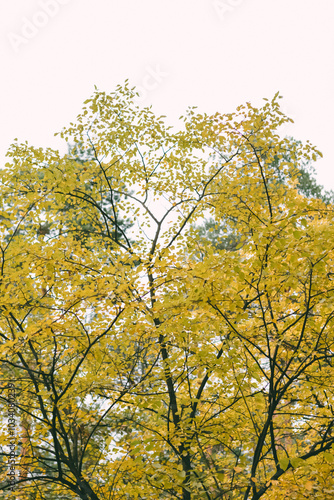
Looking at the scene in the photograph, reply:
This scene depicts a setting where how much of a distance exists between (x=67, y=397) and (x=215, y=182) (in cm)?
353

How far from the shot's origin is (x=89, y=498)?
3426 millimetres

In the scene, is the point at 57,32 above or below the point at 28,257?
above

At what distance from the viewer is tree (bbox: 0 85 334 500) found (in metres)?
2.61

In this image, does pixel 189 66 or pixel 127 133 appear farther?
pixel 189 66

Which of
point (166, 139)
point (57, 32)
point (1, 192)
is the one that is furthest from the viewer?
point (57, 32)

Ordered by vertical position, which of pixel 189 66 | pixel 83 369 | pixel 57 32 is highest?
pixel 57 32

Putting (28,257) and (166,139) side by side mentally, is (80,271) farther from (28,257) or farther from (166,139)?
(166,139)

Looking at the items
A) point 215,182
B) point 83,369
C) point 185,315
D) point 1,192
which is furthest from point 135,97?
point 83,369

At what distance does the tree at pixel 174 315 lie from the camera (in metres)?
2.61

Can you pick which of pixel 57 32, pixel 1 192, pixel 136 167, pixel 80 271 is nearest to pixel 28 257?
pixel 80 271

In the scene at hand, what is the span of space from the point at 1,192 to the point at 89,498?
359 centimetres

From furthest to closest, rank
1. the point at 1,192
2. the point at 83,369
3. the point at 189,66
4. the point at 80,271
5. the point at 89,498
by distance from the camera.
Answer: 1. the point at 189,66
2. the point at 83,369
3. the point at 1,192
4. the point at 89,498
5. the point at 80,271

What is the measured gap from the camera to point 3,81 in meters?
9.20

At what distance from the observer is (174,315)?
113 inches
